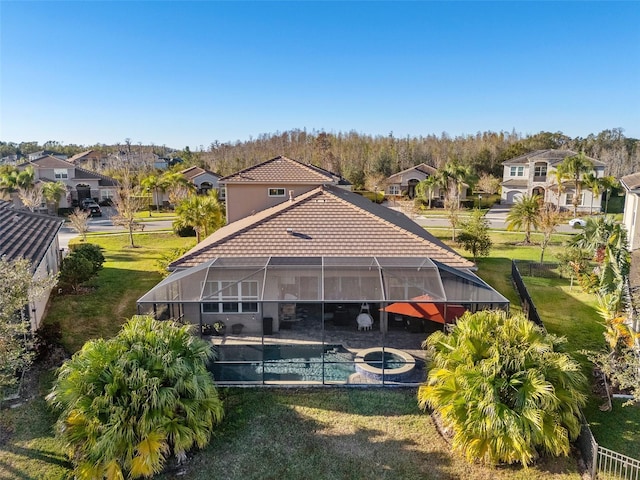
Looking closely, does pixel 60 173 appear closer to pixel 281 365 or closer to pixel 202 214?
pixel 202 214

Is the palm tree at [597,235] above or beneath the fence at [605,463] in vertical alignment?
above

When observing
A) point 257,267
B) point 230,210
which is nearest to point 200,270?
point 257,267

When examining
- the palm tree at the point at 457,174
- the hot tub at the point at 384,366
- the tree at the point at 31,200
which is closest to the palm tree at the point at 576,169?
the palm tree at the point at 457,174

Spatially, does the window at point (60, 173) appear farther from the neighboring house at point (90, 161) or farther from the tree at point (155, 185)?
the neighboring house at point (90, 161)

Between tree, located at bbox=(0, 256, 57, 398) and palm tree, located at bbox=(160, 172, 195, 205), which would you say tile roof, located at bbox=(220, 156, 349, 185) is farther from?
palm tree, located at bbox=(160, 172, 195, 205)

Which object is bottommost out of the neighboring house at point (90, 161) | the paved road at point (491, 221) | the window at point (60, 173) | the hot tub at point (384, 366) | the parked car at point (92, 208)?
the hot tub at point (384, 366)

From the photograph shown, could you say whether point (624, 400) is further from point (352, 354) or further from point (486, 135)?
point (486, 135)

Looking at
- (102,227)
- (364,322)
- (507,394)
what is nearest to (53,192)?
(102,227)

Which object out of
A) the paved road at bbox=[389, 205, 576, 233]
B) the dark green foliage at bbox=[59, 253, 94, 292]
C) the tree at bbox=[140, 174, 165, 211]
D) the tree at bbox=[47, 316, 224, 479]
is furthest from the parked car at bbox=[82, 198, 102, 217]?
the tree at bbox=[47, 316, 224, 479]
